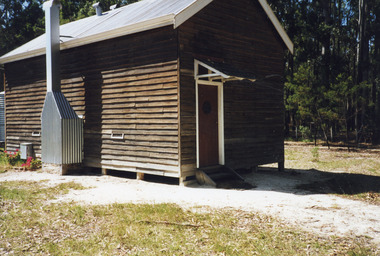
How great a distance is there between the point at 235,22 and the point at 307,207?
616 centimetres

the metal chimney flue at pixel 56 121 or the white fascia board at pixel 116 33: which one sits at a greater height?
the white fascia board at pixel 116 33

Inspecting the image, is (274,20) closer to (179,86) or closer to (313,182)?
(179,86)

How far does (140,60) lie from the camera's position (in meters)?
9.92

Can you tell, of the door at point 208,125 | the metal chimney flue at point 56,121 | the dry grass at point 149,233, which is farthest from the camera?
the metal chimney flue at point 56,121

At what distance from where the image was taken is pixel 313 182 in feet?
33.8

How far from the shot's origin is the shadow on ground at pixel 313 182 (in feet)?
29.7

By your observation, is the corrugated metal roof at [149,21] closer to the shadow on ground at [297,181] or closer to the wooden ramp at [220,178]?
the wooden ramp at [220,178]

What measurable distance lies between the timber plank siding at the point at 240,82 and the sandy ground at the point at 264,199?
1069mm

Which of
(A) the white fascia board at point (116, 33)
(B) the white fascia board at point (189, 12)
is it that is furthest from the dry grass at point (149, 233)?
(A) the white fascia board at point (116, 33)

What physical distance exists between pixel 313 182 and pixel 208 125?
3.47m

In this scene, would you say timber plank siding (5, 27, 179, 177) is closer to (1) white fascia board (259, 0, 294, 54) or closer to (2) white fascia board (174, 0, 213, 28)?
(2) white fascia board (174, 0, 213, 28)

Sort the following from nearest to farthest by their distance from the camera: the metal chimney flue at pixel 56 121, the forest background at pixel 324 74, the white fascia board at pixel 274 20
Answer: the metal chimney flue at pixel 56 121, the white fascia board at pixel 274 20, the forest background at pixel 324 74

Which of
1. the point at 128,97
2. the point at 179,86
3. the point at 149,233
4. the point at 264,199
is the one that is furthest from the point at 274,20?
the point at 149,233

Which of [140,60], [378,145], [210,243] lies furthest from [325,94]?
[210,243]
